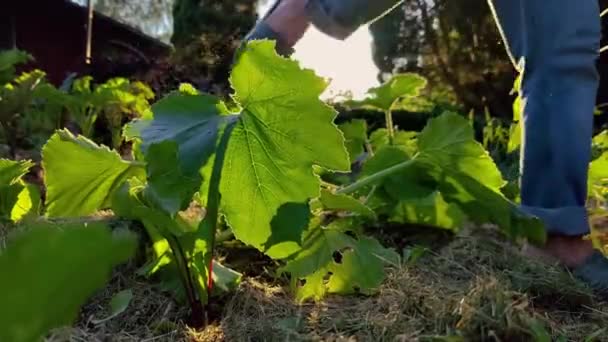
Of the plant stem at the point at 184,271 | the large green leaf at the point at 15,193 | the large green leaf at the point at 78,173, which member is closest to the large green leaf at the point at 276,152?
the plant stem at the point at 184,271

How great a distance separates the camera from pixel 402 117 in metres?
7.25

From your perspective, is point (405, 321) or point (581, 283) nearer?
point (405, 321)

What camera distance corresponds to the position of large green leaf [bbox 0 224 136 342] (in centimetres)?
23

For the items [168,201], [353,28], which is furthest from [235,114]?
[353,28]

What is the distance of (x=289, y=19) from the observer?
144 centimetres

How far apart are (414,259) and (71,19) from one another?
38.0 ft

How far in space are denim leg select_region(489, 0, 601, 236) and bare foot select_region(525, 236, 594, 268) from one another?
0.08 ft

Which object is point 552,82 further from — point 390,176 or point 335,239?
point 335,239

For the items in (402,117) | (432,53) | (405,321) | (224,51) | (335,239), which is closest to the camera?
(405,321)

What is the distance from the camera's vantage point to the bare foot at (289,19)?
4.70 feet

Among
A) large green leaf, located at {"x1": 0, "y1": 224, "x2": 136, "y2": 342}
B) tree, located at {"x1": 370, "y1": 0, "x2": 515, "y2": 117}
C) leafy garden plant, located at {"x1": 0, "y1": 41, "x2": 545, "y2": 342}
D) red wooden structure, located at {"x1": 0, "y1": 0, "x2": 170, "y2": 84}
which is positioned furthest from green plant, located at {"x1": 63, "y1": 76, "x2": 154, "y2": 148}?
red wooden structure, located at {"x1": 0, "y1": 0, "x2": 170, "y2": 84}

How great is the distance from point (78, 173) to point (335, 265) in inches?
16.0

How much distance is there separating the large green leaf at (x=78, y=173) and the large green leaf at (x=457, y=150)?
53 centimetres

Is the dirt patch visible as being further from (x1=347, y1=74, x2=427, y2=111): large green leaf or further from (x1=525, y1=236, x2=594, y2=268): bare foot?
(x1=347, y1=74, x2=427, y2=111): large green leaf
